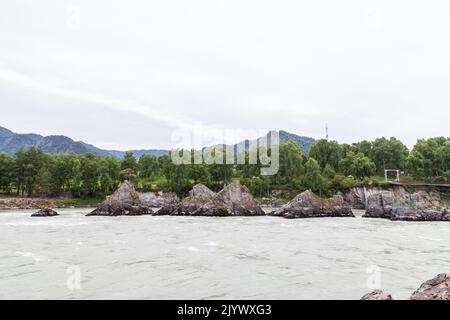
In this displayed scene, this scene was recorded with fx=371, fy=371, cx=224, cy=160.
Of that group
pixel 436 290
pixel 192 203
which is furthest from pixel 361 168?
pixel 436 290

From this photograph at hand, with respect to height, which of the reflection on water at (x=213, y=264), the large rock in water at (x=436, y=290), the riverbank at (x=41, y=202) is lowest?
the reflection on water at (x=213, y=264)

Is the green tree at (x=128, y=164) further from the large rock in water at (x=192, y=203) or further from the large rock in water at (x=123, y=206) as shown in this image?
the large rock in water at (x=192, y=203)

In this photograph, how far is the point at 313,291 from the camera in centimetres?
1662

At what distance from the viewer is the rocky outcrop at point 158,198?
100625 mm

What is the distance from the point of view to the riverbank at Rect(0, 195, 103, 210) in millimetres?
89812

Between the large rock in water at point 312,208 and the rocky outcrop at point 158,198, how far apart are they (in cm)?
4144

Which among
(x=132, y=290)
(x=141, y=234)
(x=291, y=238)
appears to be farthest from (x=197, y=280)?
(x=141, y=234)

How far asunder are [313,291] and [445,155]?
378ft

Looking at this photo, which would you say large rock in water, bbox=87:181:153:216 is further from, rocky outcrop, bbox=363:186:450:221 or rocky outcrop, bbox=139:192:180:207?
rocky outcrop, bbox=363:186:450:221

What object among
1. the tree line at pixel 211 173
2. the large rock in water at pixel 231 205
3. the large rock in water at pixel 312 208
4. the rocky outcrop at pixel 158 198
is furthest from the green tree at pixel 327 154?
the large rock in water at pixel 231 205

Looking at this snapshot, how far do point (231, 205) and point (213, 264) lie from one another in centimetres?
4484

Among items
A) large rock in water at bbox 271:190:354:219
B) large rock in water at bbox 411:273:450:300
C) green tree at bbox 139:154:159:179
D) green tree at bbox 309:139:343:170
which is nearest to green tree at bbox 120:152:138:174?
green tree at bbox 139:154:159:179

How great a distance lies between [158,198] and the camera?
102 m

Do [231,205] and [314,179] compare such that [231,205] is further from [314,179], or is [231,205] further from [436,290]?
[436,290]
